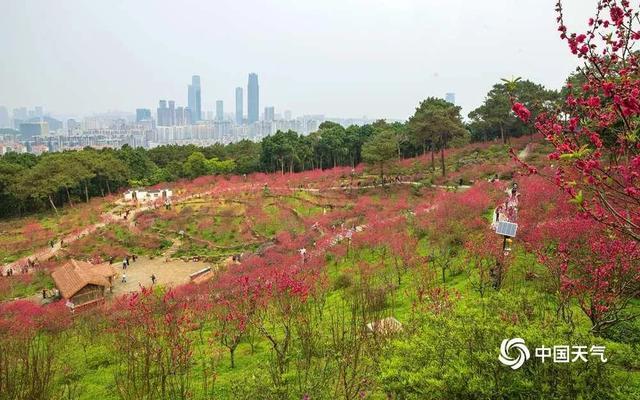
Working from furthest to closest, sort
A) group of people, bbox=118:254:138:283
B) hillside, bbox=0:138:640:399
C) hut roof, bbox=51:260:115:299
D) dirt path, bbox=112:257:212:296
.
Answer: group of people, bbox=118:254:138:283, dirt path, bbox=112:257:212:296, hut roof, bbox=51:260:115:299, hillside, bbox=0:138:640:399

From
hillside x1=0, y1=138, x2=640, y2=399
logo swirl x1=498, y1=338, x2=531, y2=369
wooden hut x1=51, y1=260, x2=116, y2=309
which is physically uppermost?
logo swirl x1=498, y1=338, x2=531, y2=369

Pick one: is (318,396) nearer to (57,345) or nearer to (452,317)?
(452,317)

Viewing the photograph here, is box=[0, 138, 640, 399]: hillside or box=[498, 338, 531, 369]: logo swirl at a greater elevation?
box=[498, 338, 531, 369]: logo swirl

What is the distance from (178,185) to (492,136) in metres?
34.1

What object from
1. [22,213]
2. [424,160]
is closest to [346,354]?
[424,160]

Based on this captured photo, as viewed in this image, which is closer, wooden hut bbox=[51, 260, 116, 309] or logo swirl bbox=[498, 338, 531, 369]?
logo swirl bbox=[498, 338, 531, 369]

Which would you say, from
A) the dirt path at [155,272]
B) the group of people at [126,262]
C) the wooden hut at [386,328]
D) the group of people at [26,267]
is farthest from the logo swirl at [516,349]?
the group of people at [26,267]

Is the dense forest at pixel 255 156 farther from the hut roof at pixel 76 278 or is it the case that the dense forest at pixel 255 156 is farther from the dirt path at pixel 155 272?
the hut roof at pixel 76 278

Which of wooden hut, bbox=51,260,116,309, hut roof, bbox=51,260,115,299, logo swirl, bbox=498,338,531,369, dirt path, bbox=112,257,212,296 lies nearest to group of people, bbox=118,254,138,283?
dirt path, bbox=112,257,212,296

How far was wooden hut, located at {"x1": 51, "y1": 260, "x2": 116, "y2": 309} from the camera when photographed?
19703 millimetres

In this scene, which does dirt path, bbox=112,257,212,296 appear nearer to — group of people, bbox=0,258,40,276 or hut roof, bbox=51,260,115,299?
hut roof, bbox=51,260,115,299

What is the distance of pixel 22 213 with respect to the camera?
141ft

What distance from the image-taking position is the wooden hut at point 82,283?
64.6 feet

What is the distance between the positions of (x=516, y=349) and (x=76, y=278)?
20.7 m
